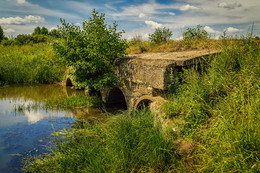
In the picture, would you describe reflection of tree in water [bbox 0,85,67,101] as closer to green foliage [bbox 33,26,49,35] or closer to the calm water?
the calm water

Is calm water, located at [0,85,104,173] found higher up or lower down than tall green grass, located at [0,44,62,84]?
lower down

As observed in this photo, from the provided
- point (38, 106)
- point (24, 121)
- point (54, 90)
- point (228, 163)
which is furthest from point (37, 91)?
point (228, 163)

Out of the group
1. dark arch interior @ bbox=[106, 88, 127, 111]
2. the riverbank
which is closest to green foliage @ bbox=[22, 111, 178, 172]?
the riverbank

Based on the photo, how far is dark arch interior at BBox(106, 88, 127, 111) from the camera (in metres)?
9.39

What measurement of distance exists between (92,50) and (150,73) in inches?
115

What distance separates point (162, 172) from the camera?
131 inches

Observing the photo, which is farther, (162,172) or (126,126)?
(126,126)

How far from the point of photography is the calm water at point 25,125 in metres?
5.22

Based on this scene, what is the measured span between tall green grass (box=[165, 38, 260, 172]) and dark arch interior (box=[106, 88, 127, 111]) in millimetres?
4433

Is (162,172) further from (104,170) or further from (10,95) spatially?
(10,95)

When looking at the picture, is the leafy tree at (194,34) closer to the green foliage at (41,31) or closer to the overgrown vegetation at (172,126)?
the overgrown vegetation at (172,126)

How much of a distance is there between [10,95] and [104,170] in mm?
9840

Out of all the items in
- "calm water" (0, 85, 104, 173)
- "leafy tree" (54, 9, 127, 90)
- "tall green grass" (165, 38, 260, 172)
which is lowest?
"calm water" (0, 85, 104, 173)

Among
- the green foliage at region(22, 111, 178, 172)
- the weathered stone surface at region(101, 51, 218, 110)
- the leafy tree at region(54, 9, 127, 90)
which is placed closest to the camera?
the green foliage at region(22, 111, 178, 172)
